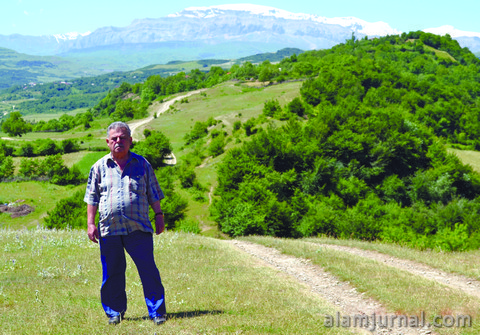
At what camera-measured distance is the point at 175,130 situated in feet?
274

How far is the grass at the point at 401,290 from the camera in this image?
9094mm

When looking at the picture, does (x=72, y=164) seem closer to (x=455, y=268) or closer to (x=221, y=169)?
(x=221, y=169)

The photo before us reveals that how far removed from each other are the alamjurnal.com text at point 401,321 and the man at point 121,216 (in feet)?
13.6

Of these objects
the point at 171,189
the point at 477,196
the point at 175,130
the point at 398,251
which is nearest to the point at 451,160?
the point at 477,196

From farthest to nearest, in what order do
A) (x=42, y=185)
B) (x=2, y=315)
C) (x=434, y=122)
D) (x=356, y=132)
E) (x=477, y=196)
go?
(x=434, y=122) < (x=356, y=132) < (x=42, y=185) < (x=477, y=196) < (x=2, y=315)

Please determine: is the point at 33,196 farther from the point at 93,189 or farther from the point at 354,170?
the point at 93,189

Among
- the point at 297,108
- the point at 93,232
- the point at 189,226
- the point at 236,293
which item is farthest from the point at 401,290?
the point at 297,108

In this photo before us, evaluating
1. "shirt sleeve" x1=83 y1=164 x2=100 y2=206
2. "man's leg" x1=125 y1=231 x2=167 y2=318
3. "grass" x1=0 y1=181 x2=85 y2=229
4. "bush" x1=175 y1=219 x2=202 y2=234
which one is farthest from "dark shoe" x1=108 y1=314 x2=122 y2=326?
"grass" x1=0 y1=181 x2=85 y2=229

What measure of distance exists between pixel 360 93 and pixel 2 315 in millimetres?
93099

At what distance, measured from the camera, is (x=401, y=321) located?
28.9 feet

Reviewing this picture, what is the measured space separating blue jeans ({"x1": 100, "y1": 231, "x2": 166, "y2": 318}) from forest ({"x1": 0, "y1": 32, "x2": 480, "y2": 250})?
20148 millimetres

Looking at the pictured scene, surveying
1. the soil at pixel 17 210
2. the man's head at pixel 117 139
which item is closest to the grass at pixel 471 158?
the soil at pixel 17 210

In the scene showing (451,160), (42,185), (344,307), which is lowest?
(42,185)

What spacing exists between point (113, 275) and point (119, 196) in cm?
147
